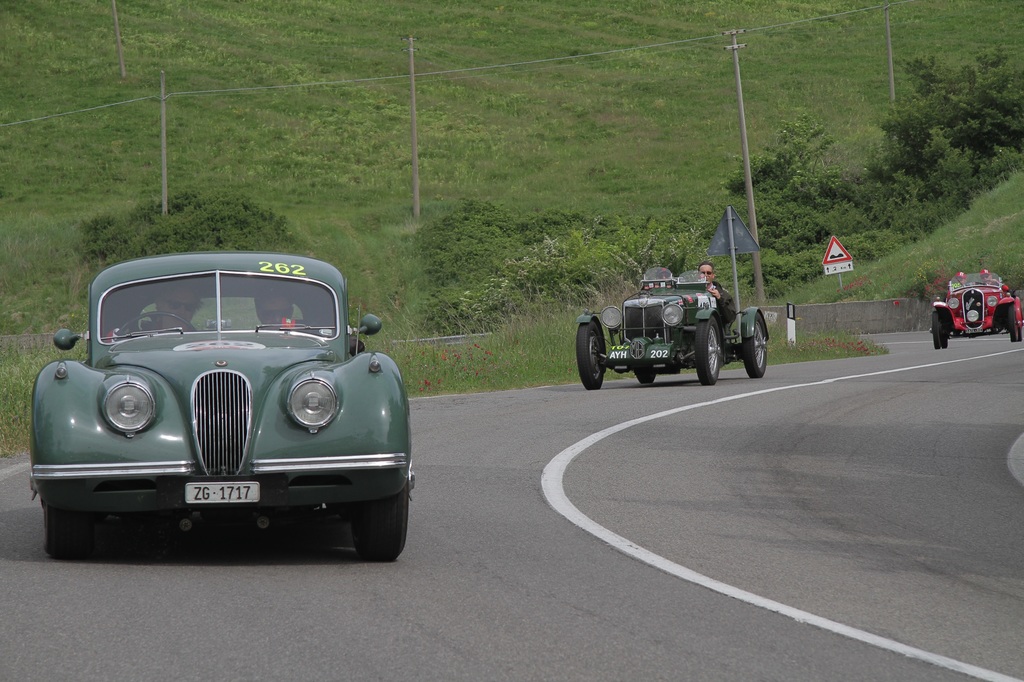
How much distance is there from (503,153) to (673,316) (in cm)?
4994

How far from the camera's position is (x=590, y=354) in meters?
18.1

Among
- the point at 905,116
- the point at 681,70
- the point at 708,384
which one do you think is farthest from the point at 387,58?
the point at 708,384

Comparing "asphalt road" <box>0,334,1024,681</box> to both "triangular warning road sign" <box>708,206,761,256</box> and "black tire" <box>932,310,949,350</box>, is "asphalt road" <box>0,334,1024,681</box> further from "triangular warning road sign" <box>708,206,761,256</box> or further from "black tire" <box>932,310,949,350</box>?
"black tire" <box>932,310,949,350</box>

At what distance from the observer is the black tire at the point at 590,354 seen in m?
18.1

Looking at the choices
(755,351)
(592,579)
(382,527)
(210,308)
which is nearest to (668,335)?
(755,351)

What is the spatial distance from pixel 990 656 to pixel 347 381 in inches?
135

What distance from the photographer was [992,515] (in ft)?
26.9

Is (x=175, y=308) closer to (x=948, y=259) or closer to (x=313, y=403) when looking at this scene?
(x=313, y=403)

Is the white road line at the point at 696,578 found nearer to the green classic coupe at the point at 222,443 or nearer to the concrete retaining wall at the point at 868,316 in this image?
the green classic coupe at the point at 222,443

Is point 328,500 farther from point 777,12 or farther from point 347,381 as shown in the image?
point 777,12

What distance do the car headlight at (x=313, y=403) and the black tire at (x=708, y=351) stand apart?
1175cm

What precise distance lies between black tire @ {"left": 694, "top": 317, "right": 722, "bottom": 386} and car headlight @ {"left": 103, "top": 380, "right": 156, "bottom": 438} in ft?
39.9

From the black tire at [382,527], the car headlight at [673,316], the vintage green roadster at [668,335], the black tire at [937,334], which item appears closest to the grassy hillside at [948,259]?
the black tire at [937,334]

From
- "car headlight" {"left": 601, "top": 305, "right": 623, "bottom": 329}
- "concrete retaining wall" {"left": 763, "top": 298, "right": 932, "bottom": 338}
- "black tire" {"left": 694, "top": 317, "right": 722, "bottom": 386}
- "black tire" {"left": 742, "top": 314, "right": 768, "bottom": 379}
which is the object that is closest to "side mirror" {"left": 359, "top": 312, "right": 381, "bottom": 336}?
"black tire" {"left": 694, "top": 317, "right": 722, "bottom": 386}
